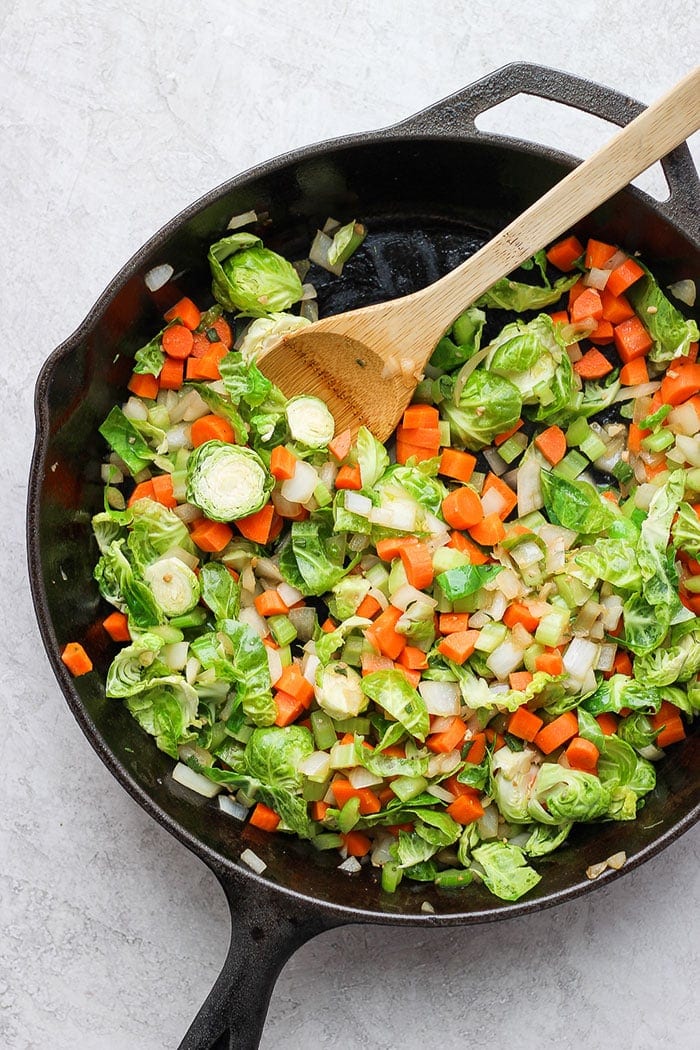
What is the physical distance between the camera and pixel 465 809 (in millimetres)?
2967

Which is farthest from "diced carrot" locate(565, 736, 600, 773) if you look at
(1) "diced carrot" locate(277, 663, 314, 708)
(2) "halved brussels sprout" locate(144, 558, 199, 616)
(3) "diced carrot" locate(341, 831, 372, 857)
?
(2) "halved brussels sprout" locate(144, 558, 199, 616)

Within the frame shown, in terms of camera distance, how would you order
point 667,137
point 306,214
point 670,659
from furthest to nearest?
point 306,214
point 670,659
point 667,137

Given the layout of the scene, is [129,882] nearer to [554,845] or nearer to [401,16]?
[554,845]

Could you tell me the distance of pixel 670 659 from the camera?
9.64 feet

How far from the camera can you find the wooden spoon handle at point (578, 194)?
2621 millimetres

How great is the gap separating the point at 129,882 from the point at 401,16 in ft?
9.31

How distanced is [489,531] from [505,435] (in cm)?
32

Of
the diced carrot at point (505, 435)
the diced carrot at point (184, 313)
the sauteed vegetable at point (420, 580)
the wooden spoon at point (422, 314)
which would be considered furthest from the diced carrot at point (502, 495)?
the diced carrot at point (184, 313)

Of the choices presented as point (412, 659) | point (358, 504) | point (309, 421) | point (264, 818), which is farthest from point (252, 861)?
point (309, 421)

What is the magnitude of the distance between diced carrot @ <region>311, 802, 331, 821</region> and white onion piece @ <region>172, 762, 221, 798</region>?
0.98 ft

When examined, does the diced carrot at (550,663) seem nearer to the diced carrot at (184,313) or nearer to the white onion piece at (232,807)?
the white onion piece at (232,807)

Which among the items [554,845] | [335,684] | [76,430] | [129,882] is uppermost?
[76,430]

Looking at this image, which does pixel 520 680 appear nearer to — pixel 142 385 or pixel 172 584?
pixel 172 584

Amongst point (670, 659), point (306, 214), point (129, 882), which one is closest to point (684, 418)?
point (670, 659)
